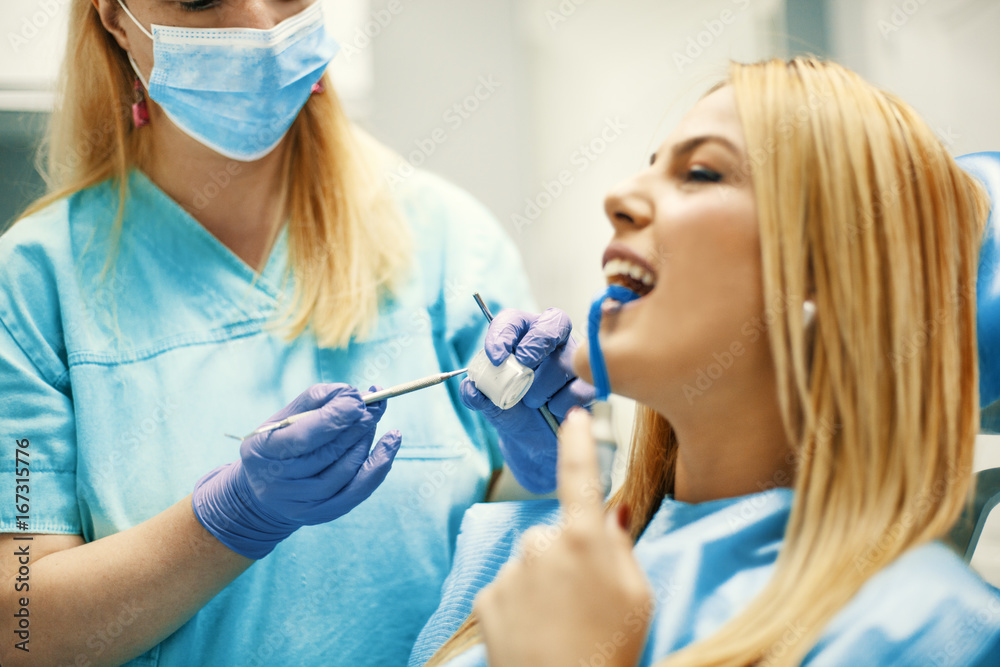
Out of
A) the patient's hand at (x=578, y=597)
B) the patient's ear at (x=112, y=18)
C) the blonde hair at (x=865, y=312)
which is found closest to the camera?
the patient's hand at (x=578, y=597)

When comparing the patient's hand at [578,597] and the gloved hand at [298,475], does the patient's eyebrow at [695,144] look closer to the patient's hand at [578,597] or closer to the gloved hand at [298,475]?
the patient's hand at [578,597]

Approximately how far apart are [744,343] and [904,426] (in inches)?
7.7

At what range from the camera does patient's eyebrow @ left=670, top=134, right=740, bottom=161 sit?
36.3 inches

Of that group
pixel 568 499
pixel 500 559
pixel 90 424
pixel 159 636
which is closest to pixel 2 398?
pixel 90 424

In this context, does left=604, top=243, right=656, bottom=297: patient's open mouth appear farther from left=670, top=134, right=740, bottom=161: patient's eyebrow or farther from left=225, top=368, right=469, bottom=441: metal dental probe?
left=225, top=368, right=469, bottom=441: metal dental probe

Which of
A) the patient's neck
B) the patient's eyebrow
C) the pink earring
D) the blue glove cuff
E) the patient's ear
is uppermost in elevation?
the patient's ear

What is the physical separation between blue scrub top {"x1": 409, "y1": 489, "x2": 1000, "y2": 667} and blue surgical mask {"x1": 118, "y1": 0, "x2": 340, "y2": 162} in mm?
800

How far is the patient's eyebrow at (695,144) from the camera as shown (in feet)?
3.02

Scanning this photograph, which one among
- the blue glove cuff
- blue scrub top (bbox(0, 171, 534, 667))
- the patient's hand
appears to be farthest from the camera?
blue scrub top (bbox(0, 171, 534, 667))

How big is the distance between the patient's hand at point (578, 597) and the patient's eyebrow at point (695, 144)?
0.41 meters

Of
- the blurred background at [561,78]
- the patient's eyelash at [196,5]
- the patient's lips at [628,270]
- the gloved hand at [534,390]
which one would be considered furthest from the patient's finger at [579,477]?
the patient's eyelash at [196,5]

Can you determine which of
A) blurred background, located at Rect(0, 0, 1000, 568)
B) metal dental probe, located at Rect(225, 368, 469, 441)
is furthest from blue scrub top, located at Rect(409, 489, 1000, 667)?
blurred background, located at Rect(0, 0, 1000, 568)

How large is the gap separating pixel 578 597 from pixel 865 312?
1.53 ft

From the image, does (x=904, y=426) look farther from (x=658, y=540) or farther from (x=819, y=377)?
(x=658, y=540)
